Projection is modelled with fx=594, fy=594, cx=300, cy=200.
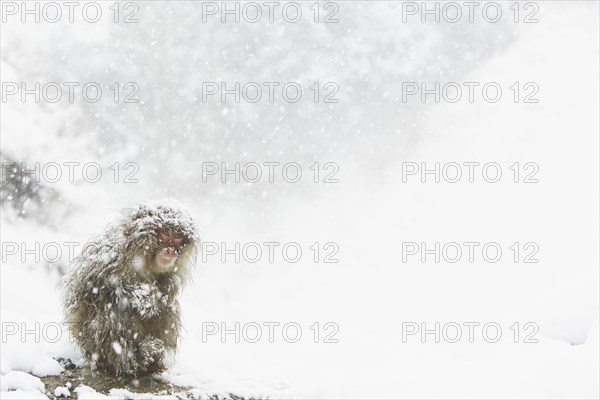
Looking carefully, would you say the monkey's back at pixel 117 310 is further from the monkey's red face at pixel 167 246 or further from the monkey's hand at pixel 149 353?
the monkey's red face at pixel 167 246

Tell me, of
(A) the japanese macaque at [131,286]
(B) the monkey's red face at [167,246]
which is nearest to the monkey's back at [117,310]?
(A) the japanese macaque at [131,286]

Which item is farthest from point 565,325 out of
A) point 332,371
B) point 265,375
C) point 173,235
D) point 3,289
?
point 3,289

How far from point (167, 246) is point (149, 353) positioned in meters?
0.60

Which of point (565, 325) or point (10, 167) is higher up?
point (10, 167)

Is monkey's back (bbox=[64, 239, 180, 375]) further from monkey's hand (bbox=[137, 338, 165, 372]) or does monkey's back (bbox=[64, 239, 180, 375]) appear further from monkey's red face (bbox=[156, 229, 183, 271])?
monkey's red face (bbox=[156, 229, 183, 271])

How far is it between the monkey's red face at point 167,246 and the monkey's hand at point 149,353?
445 mm

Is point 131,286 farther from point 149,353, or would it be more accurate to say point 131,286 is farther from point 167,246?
point 149,353

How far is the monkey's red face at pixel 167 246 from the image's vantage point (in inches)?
118

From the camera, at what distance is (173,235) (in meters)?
2.99

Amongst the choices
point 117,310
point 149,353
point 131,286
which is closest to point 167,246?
point 131,286

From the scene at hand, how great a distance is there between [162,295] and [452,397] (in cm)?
210

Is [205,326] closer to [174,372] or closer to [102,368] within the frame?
[174,372]

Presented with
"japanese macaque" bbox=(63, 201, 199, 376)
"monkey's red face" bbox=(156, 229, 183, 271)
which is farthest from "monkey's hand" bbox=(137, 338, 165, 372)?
"monkey's red face" bbox=(156, 229, 183, 271)

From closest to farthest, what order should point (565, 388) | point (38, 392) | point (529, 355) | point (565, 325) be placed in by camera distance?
1. point (38, 392)
2. point (565, 388)
3. point (529, 355)
4. point (565, 325)
